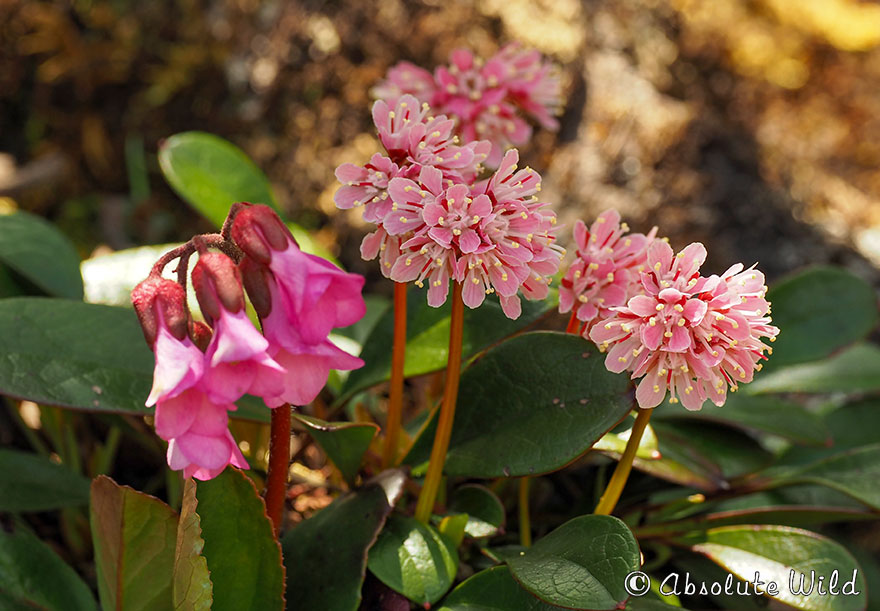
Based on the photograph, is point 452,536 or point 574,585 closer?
point 574,585

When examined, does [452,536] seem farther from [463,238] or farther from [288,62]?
[288,62]

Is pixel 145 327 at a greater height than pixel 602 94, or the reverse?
pixel 145 327

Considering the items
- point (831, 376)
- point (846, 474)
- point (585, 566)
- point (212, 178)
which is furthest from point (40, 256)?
point (831, 376)

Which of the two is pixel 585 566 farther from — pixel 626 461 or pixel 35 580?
pixel 35 580

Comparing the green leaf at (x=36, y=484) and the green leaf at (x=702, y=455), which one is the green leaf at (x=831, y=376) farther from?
the green leaf at (x=36, y=484)

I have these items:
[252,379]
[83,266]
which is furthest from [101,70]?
[252,379]

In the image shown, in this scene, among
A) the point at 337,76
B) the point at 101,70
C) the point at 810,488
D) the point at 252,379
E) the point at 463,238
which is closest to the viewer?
the point at 252,379

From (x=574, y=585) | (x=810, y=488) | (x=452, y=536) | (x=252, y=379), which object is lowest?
(x=810, y=488)
